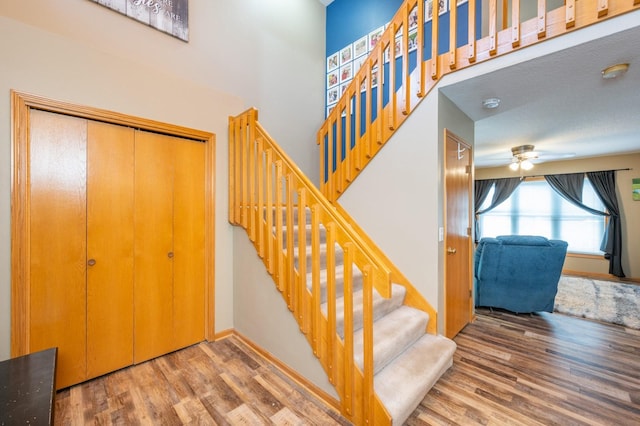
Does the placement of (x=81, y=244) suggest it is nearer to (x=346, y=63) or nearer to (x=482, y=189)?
(x=346, y=63)

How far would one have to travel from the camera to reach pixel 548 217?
585cm

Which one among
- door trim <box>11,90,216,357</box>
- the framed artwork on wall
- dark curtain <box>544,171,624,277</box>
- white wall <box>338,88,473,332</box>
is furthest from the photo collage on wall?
dark curtain <box>544,171,624,277</box>

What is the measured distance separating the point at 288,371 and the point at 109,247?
174 centimetres

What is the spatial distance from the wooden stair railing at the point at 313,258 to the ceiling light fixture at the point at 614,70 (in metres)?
2.29

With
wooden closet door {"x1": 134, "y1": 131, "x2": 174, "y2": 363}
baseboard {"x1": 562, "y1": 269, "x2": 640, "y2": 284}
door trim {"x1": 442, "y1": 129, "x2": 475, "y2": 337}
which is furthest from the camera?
baseboard {"x1": 562, "y1": 269, "x2": 640, "y2": 284}

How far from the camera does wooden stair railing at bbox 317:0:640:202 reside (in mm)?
1683

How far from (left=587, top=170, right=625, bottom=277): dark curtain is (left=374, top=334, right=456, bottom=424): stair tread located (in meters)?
5.51

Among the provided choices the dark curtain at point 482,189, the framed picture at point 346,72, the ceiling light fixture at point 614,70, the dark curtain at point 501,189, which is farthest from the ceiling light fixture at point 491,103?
the dark curtain at point 482,189

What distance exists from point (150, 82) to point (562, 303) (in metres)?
5.71

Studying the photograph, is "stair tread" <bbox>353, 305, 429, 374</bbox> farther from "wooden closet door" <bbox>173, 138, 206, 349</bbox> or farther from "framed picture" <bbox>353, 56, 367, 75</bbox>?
"framed picture" <bbox>353, 56, 367, 75</bbox>

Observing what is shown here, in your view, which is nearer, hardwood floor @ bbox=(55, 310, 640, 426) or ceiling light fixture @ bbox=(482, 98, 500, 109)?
hardwood floor @ bbox=(55, 310, 640, 426)

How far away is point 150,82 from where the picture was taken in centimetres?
221

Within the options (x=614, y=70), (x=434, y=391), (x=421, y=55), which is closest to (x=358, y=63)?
(x=421, y=55)

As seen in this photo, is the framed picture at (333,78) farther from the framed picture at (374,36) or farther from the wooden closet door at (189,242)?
the wooden closet door at (189,242)
